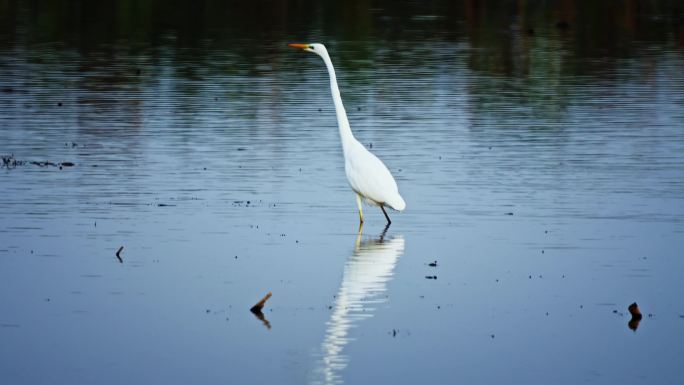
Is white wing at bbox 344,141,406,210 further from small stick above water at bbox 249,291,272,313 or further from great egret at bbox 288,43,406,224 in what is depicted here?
small stick above water at bbox 249,291,272,313

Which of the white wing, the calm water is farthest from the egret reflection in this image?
the white wing

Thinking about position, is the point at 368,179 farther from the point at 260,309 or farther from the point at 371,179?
the point at 260,309

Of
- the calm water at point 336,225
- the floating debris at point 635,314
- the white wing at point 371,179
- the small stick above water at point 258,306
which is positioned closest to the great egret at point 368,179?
the white wing at point 371,179

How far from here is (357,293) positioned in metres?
9.90

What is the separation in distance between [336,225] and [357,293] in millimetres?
2752

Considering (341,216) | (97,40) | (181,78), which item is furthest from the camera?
(97,40)

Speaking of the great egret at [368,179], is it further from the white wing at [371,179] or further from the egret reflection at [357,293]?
the egret reflection at [357,293]

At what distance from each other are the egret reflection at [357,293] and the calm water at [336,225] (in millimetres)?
27

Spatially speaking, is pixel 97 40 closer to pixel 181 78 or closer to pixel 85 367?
pixel 181 78

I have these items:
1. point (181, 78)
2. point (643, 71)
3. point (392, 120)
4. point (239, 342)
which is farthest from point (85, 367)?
point (643, 71)

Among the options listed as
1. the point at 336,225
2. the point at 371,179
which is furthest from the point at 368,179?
the point at 336,225

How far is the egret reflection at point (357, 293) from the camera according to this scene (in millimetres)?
8239

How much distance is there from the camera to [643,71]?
2652 cm

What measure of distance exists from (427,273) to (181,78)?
612 inches
